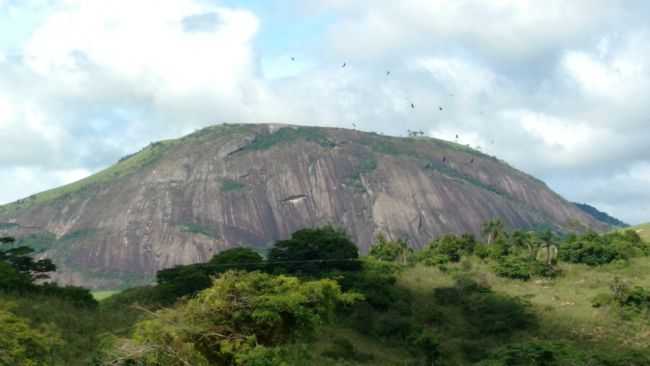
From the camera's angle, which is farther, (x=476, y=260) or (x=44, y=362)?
(x=476, y=260)

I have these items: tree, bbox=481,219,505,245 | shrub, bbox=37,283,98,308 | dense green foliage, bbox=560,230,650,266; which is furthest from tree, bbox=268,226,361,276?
tree, bbox=481,219,505,245

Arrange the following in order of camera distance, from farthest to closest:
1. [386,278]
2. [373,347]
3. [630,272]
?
1. [630,272]
2. [386,278]
3. [373,347]

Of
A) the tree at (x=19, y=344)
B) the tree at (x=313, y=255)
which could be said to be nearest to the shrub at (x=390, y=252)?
the tree at (x=313, y=255)

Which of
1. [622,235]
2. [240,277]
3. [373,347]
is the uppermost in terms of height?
Result: [622,235]

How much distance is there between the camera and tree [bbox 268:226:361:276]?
316 feet

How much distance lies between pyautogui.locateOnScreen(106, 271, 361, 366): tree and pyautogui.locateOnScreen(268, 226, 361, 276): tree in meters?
55.2

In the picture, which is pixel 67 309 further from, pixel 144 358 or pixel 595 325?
pixel 595 325

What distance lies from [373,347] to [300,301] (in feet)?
132

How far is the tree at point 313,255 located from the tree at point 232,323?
5522 cm

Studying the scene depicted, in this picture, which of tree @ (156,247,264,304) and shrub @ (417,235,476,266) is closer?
tree @ (156,247,264,304)

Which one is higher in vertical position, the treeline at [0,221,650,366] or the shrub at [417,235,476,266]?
the shrub at [417,235,476,266]

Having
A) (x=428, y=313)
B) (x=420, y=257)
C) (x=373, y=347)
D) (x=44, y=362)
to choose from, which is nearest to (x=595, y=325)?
(x=428, y=313)

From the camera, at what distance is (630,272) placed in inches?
3971

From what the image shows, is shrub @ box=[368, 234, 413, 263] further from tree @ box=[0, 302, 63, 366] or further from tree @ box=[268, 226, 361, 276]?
tree @ box=[0, 302, 63, 366]
